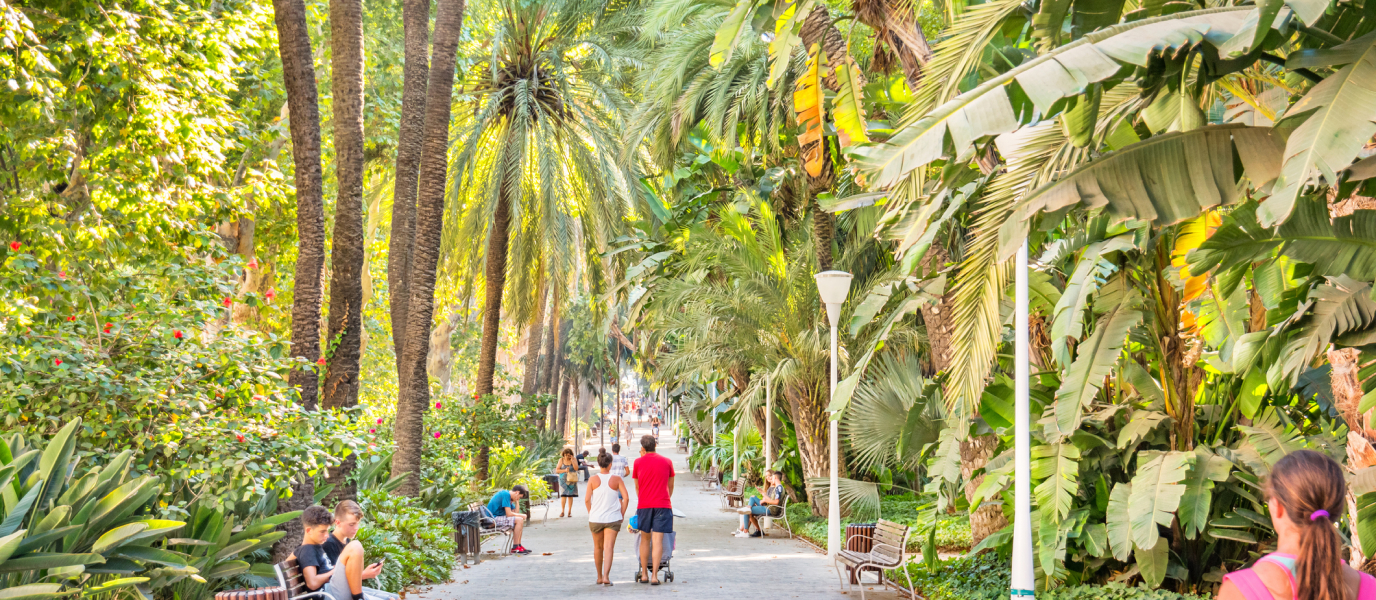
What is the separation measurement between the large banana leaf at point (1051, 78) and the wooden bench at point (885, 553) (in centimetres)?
645

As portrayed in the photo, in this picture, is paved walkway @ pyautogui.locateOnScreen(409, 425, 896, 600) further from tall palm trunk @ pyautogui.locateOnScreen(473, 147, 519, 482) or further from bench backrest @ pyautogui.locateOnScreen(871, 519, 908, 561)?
tall palm trunk @ pyautogui.locateOnScreen(473, 147, 519, 482)

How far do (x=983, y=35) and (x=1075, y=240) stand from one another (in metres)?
3.38

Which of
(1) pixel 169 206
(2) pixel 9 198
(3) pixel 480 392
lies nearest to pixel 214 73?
(1) pixel 169 206

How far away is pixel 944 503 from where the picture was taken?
10.1m

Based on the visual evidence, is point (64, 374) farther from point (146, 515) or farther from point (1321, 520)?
point (1321, 520)

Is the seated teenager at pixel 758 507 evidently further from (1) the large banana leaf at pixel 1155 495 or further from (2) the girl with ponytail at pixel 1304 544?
(2) the girl with ponytail at pixel 1304 544

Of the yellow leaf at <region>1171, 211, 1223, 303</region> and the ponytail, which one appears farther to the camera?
the yellow leaf at <region>1171, 211, 1223, 303</region>

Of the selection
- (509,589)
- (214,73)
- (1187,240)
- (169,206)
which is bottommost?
(509,589)

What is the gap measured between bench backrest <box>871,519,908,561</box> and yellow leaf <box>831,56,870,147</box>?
4174 millimetres

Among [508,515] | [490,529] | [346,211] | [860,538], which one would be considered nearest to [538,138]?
[508,515]

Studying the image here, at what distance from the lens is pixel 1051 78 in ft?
13.4

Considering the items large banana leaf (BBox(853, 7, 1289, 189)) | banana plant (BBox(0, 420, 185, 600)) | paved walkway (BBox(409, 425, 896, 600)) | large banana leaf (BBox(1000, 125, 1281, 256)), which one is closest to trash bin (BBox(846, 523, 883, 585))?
paved walkway (BBox(409, 425, 896, 600))

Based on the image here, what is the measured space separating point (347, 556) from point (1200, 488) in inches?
249

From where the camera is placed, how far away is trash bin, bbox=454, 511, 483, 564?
13367mm
